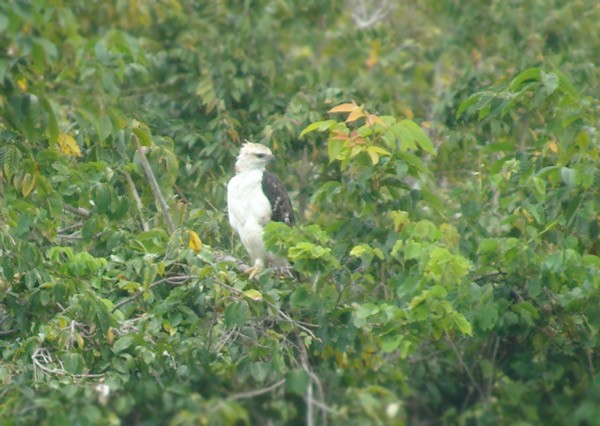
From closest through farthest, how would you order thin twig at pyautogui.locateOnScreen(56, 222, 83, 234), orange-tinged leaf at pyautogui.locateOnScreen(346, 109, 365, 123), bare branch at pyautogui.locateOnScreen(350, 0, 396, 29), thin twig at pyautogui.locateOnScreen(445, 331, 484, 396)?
1. thin twig at pyautogui.locateOnScreen(445, 331, 484, 396)
2. orange-tinged leaf at pyautogui.locateOnScreen(346, 109, 365, 123)
3. thin twig at pyautogui.locateOnScreen(56, 222, 83, 234)
4. bare branch at pyautogui.locateOnScreen(350, 0, 396, 29)

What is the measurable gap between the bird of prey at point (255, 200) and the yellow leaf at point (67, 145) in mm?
1264

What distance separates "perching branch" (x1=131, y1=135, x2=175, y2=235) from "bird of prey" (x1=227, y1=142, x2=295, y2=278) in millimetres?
844

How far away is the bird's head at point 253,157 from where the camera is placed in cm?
824

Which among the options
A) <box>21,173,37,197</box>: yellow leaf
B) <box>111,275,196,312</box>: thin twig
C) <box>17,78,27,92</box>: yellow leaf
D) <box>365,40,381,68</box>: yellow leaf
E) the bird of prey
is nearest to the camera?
<box>17,78,27,92</box>: yellow leaf

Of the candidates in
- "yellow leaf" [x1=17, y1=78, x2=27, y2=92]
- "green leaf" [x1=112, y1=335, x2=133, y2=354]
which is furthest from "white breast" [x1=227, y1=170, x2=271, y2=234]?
"yellow leaf" [x1=17, y1=78, x2=27, y2=92]

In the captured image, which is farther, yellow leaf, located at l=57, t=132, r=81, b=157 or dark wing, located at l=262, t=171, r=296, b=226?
dark wing, located at l=262, t=171, r=296, b=226

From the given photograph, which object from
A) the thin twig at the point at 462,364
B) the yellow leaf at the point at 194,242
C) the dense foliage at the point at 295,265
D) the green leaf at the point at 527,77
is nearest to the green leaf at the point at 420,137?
the dense foliage at the point at 295,265

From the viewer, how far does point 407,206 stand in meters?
6.80

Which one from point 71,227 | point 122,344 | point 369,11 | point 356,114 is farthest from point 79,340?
point 369,11

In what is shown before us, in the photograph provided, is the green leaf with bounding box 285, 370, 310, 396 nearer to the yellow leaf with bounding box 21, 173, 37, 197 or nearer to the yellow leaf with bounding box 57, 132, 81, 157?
the yellow leaf with bounding box 21, 173, 37, 197

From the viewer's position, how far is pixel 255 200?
26.9 ft

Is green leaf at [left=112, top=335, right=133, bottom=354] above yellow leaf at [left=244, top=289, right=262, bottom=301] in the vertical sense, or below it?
below

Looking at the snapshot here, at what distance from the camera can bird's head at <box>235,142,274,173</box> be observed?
8242 mm

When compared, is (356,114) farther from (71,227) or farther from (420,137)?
(71,227)
